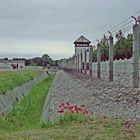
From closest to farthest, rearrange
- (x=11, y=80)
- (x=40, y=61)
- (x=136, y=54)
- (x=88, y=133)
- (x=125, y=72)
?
(x=88, y=133)
(x=136, y=54)
(x=125, y=72)
(x=11, y=80)
(x=40, y=61)

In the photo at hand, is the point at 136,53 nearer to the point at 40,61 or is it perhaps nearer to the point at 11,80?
the point at 11,80

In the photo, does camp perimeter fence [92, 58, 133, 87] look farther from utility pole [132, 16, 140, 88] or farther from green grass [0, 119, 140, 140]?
green grass [0, 119, 140, 140]

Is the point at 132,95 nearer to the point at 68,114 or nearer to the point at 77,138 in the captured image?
the point at 68,114

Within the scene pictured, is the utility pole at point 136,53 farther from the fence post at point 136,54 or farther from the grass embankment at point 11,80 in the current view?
the grass embankment at point 11,80

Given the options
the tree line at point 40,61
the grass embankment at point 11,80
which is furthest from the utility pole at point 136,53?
the tree line at point 40,61

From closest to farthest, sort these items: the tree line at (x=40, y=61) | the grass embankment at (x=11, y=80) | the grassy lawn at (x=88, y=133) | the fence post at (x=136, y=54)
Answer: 1. the grassy lawn at (x=88, y=133)
2. the fence post at (x=136, y=54)
3. the grass embankment at (x=11, y=80)
4. the tree line at (x=40, y=61)

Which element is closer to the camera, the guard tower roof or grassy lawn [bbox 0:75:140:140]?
grassy lawn [bbox 0:75:140:140]

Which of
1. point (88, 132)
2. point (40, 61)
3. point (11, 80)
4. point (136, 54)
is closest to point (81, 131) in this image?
point (88, 132)

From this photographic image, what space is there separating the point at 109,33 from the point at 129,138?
1859 cm

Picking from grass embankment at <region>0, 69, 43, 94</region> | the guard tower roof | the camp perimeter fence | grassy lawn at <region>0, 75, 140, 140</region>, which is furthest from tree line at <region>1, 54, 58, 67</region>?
grassy lawn at <region>0, 75, 140, 140</region>

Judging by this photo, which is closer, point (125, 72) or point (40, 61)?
point (125, 72)

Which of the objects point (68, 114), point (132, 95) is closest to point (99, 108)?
point (132, 95)

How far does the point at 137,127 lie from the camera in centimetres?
811

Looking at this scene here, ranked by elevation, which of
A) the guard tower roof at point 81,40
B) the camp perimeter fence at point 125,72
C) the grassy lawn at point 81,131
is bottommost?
the grassy lawn at point 81,131
